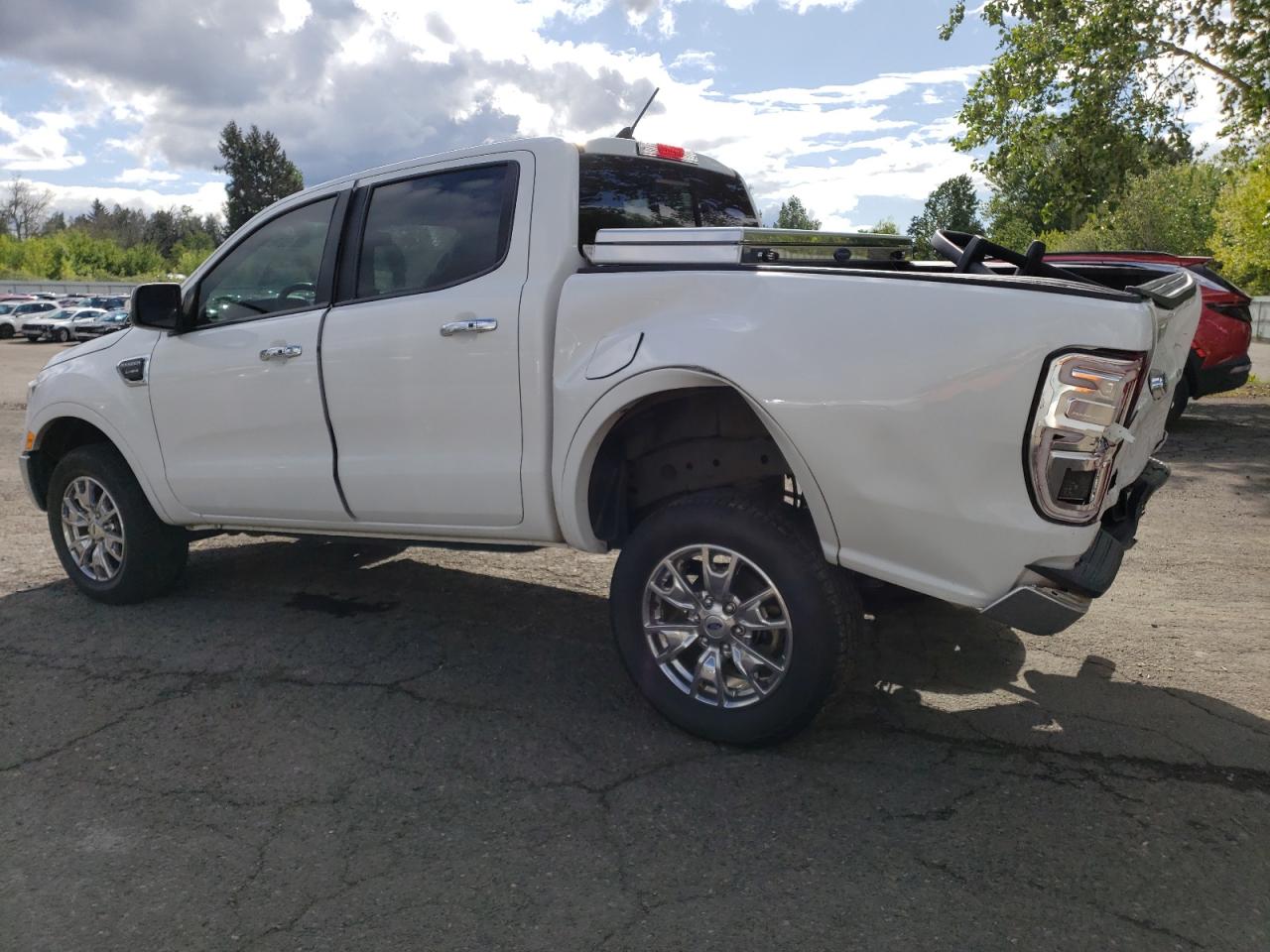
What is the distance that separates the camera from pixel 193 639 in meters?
4.98

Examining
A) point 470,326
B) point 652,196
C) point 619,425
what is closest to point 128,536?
point 470,326

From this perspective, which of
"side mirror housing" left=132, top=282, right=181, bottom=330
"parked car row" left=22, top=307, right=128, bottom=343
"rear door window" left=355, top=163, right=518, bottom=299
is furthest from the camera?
"parked car row" left=22, top=307, right=128, bottom=343

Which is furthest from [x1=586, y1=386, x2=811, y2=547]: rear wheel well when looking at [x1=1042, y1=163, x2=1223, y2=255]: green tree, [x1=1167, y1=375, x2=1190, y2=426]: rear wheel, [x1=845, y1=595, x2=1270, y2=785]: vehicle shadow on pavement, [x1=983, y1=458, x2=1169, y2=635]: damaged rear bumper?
[x1=1042, y1=163, x2=1223, y2=255]: green tree

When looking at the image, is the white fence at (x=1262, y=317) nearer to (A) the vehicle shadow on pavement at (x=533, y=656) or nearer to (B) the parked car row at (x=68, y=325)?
(A) the vehicle shadow on pavement at (x=533, y=656)

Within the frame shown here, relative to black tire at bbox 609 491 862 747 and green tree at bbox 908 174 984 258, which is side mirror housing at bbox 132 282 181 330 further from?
green tree at bbox 908 174 984 258

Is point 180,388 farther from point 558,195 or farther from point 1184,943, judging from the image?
point 1184,943

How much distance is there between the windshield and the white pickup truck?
15 mm

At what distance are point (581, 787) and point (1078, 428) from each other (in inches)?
72.5

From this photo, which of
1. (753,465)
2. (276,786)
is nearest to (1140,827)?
(753,465)

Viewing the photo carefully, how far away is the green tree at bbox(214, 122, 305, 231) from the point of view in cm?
10675

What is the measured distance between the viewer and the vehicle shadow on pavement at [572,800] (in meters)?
2.77

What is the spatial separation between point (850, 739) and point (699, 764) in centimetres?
57

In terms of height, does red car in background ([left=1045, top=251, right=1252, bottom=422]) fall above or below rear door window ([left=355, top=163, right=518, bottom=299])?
below

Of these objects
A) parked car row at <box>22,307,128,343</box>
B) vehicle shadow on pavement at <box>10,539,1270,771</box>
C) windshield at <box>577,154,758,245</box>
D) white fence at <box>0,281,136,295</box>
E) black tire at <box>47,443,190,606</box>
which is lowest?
parked car row at <box>22,307,128,343</box>
